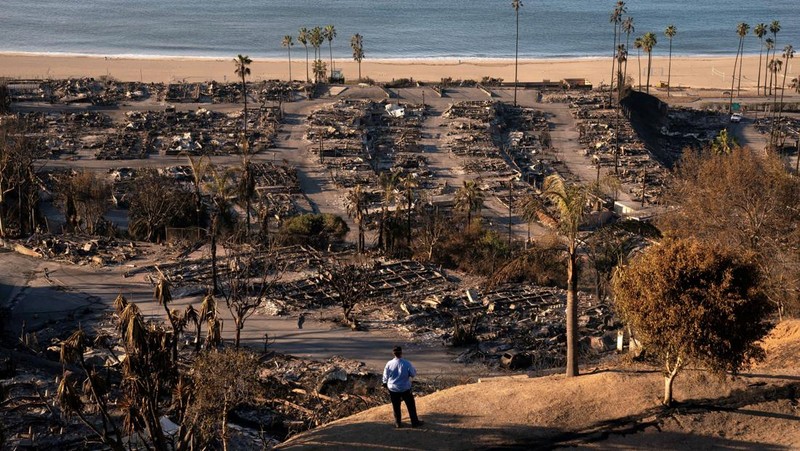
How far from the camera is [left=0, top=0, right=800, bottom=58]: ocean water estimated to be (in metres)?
121

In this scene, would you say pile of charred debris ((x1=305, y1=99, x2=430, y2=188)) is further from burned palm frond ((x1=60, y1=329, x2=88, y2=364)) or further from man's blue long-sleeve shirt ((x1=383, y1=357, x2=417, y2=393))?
burned palm frond ((x1=60, y1=329, x2=88, y2=364))

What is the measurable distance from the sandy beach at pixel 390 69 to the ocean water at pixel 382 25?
668cm

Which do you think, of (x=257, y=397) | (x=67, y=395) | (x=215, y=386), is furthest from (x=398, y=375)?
(x=257, y=397)

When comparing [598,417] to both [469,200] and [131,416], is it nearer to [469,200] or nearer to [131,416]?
[131,416]

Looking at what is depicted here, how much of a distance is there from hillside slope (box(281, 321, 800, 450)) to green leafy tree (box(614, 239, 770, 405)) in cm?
80

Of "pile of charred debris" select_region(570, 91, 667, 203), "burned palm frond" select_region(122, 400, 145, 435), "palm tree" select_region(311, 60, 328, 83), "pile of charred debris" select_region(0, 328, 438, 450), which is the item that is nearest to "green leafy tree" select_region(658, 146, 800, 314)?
"pile of charred debris" select_region(0, 328, 438, 450)

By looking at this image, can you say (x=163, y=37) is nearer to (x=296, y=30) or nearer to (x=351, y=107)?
(x=296, y=30)

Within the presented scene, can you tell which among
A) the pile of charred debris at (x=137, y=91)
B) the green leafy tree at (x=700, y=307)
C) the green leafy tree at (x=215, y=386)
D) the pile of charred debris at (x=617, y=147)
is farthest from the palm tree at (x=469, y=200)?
the pile of charred debris at (x=137, y=91)

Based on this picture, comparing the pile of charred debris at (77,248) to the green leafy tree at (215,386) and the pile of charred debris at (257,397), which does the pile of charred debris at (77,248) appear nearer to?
the pile of charred debris at (257,397)

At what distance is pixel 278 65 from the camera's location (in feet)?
343

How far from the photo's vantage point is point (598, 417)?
17875mm

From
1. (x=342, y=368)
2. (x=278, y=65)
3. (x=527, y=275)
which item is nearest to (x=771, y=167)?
(x=527, y=275)

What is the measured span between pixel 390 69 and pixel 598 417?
8784cm

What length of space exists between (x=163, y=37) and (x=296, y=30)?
61.7ft
